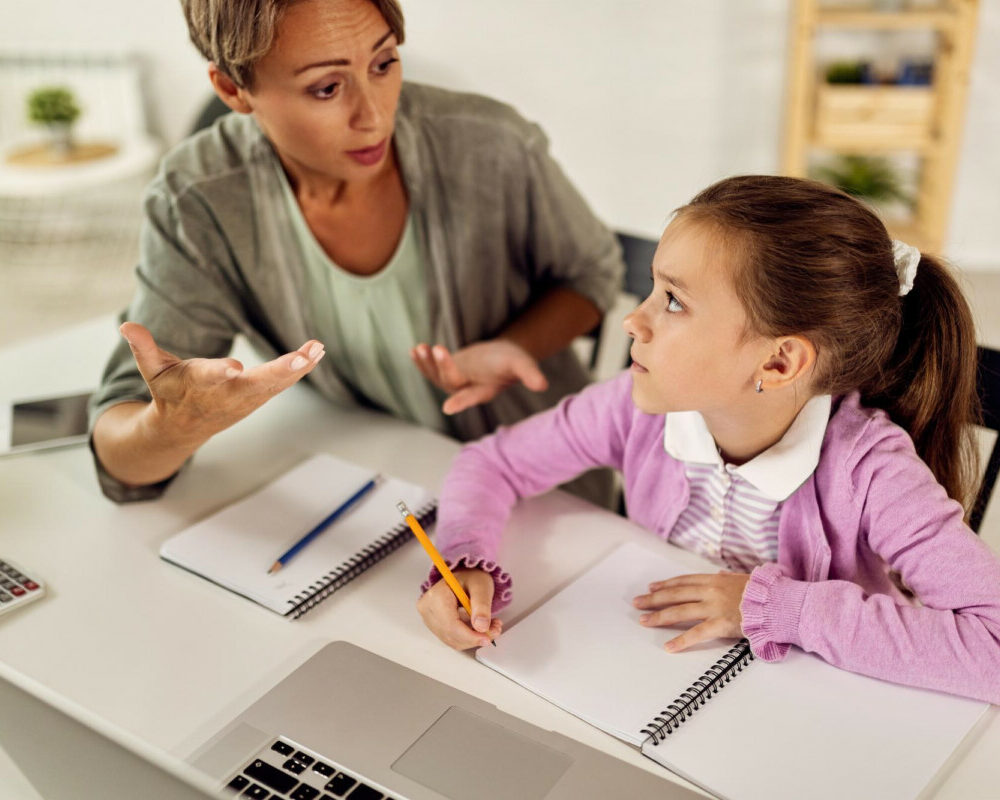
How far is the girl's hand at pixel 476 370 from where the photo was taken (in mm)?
1234

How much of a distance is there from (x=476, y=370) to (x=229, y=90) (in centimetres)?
45

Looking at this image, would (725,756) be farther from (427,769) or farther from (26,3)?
(26,3)

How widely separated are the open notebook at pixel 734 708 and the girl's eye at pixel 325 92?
0.60m

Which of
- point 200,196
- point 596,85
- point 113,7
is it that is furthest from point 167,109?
point 200,196

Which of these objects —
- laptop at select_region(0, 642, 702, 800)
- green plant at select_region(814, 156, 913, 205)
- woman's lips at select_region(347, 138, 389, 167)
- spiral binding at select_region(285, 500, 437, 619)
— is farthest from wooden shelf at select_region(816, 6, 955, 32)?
laptop at select_region(0, 642, 702, 800)

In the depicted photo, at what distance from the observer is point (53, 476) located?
1.25 m

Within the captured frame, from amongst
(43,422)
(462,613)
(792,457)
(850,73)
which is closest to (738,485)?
(792,457)

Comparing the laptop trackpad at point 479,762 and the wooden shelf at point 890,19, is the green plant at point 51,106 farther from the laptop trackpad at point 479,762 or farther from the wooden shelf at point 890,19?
the laptop trackpad at point 479,762

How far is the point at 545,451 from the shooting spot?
1146mm

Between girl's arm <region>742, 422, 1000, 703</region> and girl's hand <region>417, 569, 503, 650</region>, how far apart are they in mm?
233

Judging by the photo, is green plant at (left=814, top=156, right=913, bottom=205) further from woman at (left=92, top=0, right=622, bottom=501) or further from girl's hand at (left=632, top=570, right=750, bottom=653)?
girl's hand at (left=632, top=570, right=750, bottom=653)

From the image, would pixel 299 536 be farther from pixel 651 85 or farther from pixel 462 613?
pixel 651 85

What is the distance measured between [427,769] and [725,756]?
0.78ft

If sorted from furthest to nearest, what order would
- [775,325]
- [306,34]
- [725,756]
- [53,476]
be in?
[53,476] < [306,34] < [775,325] < [725,756]
